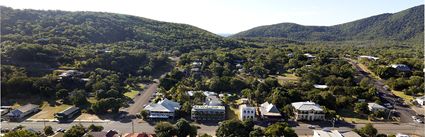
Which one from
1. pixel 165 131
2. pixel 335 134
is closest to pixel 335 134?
pixel 335 134

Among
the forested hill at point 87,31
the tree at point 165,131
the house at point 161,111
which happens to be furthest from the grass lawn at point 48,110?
the forested hill at point 87,31

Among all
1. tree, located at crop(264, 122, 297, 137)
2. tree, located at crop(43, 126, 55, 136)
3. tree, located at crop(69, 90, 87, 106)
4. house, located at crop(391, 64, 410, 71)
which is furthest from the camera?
house, located at crop(391, 64, 410, 71)

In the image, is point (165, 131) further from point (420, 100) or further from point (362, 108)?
point (420, 100)

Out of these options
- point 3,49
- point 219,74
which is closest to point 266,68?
point 219,74

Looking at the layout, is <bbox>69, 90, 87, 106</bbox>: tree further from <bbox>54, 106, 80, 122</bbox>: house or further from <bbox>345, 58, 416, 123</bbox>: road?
<bbox>345, 58, 416, 123</bbox>: road

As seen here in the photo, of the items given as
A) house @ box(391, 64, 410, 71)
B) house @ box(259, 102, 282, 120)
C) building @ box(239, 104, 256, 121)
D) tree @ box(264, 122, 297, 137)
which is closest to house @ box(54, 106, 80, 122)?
building @ box(239, 104, 256, 121)

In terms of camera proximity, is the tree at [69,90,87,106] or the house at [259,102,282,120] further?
the tree at [69,90,87,106]

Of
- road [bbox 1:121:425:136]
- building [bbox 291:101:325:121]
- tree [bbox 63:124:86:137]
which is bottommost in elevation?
road [bbox 1:121:425:136]
